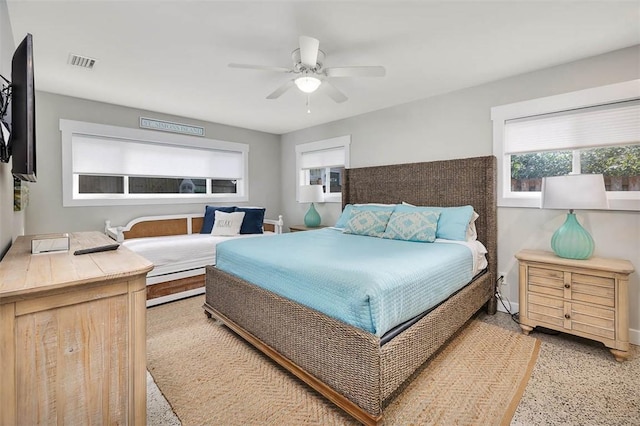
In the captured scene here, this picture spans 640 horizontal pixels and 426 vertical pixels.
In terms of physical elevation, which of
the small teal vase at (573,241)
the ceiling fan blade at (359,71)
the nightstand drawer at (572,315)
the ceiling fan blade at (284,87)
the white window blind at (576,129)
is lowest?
the nightstand drawer at (572,315)

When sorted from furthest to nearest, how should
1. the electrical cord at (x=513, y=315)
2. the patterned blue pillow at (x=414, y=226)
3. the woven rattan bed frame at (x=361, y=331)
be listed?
the patterned blue pillow at (x=414, y=226) → the electrical cord at (x=513, y=315) → the woven rattan bed frame at (x=361, y=331)

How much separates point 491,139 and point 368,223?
1.59 m

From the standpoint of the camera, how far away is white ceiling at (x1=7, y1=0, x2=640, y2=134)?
188 cm

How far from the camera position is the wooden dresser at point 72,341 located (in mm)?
987

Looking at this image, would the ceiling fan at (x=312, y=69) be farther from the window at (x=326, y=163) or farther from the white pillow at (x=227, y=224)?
the white pillow at (x=227, y=224)

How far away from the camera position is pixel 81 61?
8.45ft

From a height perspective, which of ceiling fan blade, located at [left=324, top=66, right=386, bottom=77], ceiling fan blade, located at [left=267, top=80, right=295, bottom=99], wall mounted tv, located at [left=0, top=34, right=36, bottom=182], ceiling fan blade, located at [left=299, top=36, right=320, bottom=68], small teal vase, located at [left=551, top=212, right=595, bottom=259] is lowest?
small teal vase, located at [left=551, top=212, right=595, bottom=259]

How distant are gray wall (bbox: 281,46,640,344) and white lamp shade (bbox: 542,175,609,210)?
1.47ft

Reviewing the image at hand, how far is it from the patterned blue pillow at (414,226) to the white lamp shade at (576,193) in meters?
0.92

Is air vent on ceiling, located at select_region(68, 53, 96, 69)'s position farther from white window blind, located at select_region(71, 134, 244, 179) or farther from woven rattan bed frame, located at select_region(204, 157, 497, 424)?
woven rattan bed frame, located at select_region(204, 157, 497, 424)

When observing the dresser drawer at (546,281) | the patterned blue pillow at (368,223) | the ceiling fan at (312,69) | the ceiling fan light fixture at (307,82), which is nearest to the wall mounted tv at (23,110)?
the ceiling fan at (312,69)

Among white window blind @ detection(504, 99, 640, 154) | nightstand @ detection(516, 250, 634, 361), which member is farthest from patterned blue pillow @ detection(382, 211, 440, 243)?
white window blind @ detection(504, 99, 640, 154)

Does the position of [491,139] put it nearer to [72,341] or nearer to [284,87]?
[284,87]

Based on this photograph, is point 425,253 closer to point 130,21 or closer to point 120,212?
point 130,21
